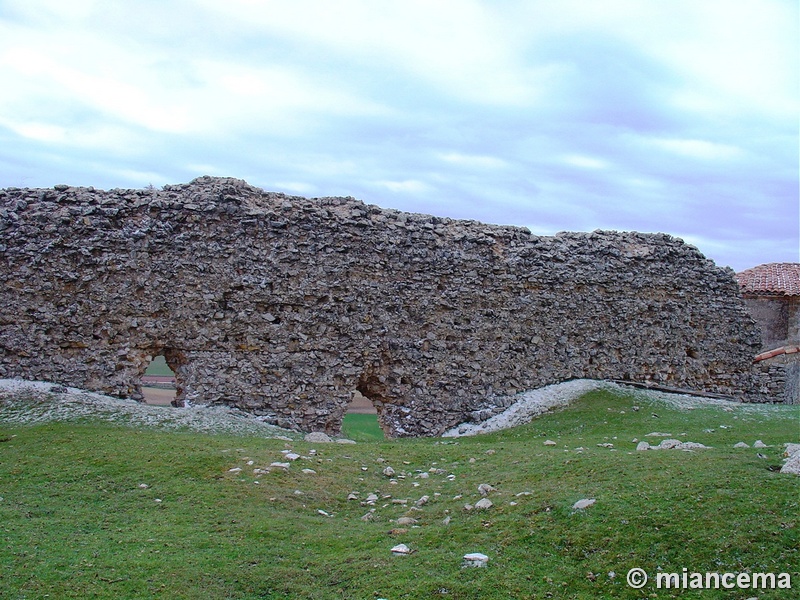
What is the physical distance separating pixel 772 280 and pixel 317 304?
687 inches

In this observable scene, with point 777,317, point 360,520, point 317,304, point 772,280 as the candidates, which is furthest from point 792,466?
point 772,280

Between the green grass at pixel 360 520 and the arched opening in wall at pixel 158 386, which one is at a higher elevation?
the green grass at pixel 360 520

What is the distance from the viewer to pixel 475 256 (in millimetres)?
17297

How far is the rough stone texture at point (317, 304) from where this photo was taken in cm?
1450

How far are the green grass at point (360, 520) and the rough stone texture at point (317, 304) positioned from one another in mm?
2862

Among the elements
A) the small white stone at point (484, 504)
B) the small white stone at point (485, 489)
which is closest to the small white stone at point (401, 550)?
the small white stone at point (484, 504)

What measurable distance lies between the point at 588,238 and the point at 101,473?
12.4 metres

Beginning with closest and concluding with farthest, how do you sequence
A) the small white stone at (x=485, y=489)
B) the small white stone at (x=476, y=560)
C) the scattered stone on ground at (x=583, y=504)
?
the small white stone at (x=476, y=560) → the scattered stone on ground at (x=583, y=504) → the small white stone at (x=485, y=489)

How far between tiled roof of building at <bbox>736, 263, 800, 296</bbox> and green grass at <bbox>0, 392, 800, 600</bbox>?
16290mm

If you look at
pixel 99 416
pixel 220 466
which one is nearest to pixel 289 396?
pixel 99 416

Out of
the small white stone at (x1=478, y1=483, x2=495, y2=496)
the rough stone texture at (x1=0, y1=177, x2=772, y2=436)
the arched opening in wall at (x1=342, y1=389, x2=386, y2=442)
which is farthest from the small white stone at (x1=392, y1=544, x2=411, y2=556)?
the arched opening in wall at (x1=342, y1=389, x2=386, y2=442)

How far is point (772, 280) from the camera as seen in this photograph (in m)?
26.4

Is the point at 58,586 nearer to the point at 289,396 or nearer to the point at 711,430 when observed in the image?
the point at 289,396

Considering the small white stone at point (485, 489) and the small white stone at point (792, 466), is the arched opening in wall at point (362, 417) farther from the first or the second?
the small white stone at point (792, 466)
